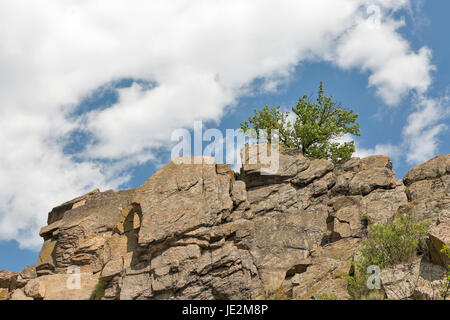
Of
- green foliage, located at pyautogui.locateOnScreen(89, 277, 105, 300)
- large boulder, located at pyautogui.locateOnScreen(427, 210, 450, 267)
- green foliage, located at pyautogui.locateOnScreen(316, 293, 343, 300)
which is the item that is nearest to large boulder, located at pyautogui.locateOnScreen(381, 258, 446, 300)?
large boulder, located at pyautogui.locateOnScreen(427, 210, 450, 267)

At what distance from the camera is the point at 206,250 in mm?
29469

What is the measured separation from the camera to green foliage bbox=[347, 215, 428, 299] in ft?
82.6

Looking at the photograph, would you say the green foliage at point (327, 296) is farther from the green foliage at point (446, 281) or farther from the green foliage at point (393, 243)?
the green foliage at point (446, 281)

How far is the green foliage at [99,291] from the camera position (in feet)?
102

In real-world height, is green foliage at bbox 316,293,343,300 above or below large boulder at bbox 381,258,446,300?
below

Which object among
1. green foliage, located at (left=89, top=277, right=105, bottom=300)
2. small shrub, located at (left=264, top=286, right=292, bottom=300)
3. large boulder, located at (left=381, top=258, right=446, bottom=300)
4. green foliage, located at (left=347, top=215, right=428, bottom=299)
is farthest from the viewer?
green foliage, located at (left=89, top=277, right=105, bottom=300)

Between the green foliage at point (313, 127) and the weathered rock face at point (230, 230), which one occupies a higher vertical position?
the green foliage at point (313, 127)

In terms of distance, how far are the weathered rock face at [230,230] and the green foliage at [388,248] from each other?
3.60ft

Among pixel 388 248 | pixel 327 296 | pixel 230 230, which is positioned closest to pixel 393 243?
pixel 388 248

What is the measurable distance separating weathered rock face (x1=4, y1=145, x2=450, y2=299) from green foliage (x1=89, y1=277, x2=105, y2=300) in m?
0.44

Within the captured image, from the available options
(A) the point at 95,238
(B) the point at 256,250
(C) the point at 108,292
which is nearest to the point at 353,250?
(B) the point at 256,250

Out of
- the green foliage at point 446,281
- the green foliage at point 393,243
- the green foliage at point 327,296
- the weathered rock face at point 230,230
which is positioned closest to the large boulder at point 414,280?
the green foliage at point 446,281

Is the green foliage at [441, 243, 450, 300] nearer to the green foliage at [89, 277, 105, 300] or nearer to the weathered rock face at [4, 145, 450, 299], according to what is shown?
the weathered rock face at [4, 145, 450, 299]
